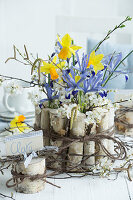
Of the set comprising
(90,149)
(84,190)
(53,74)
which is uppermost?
(53,74)

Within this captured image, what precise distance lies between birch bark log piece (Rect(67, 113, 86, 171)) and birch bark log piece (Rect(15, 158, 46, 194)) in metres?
0.12

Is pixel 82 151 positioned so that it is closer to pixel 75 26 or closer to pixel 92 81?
pixel 92 81

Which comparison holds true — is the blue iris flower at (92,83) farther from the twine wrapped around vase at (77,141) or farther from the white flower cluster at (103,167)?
the white flower cluster at (103,167)

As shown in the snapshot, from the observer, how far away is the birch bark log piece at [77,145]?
0.96 m

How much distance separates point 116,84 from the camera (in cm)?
204

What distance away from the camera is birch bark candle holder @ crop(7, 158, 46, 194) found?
872mm

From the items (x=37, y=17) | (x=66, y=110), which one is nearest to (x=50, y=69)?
(x=66, y=110)

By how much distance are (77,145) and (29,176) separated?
0.62 ft

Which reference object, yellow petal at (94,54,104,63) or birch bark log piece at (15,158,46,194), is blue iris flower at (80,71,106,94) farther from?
birch bark log piece at (15,158,46,194)

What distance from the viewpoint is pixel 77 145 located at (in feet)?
3.23

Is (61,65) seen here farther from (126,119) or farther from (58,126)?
(126,119)

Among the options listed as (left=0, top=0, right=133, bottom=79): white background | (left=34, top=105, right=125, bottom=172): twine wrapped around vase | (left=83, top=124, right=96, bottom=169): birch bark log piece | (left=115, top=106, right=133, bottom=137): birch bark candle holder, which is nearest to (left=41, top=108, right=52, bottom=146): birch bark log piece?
(left=34, top=105, right=125, bottom=172): twine wrapped around vase

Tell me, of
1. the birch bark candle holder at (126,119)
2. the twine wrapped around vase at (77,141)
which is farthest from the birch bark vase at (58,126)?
the birch bark candle holder at (126,119)

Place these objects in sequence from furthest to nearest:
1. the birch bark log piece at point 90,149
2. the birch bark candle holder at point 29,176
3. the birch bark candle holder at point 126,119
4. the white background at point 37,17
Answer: the white background at point 37,17 → the birch bark candle holder at point 126,119 → the birch bark log piece at point 90,149 → the birch bark candle holder at point 29,176
